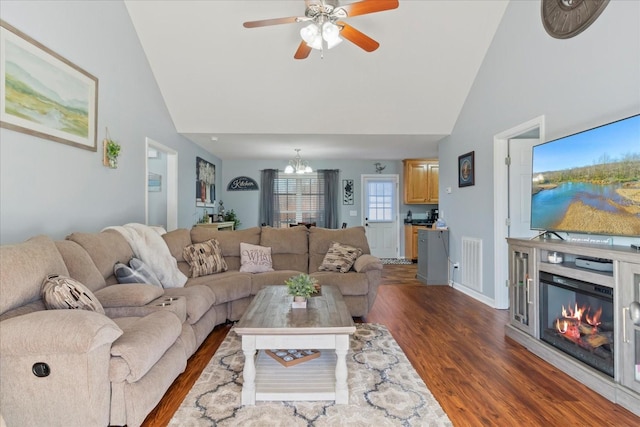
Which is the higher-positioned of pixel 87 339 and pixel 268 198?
pixel 268 198

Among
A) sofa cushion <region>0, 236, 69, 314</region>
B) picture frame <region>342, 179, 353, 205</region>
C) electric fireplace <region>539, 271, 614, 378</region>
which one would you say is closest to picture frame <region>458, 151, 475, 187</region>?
electric fireplace <region>539, 271, 614, 378</region>

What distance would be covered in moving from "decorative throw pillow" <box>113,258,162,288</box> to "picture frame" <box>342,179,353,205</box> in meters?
5.81

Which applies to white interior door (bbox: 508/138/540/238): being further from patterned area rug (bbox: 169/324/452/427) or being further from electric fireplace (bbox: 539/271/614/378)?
patterned area rug (bbox: 169/324/452/427)

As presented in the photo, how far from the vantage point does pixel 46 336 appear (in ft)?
4.76

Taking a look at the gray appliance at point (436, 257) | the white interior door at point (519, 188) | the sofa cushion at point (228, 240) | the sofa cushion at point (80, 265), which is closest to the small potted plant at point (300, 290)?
the sofa cushion at point (80, 265)

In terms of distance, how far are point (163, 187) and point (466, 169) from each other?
4.67m

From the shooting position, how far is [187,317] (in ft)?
8.30

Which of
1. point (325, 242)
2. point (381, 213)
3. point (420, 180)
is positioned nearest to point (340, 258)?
point (325, 242)

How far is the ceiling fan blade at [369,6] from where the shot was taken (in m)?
2.44

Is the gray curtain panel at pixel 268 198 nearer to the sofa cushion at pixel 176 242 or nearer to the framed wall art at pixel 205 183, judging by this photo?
the framed wall art at pixel 205 183

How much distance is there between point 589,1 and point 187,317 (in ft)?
13.0

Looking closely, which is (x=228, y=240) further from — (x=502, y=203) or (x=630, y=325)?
(x=630, y=325)

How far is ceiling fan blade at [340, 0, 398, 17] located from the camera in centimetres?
244

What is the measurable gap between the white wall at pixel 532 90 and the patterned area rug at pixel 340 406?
2364 millimetres
